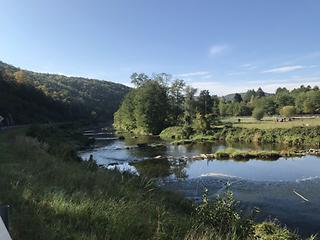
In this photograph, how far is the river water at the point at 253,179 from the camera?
74.7 ft

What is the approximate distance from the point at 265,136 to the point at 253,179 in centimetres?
3661

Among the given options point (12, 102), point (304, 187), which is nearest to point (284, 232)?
point (304, 187)

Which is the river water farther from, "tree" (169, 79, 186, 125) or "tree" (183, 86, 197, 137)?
"tree" (169, 79, 186, 125)

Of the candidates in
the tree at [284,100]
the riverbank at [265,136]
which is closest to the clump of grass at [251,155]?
the riverbank at [265,136]

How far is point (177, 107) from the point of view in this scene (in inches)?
4419

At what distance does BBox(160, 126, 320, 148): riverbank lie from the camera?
63.8 m

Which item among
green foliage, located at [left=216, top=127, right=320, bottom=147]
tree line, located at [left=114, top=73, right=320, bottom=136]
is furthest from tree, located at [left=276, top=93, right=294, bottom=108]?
green foliage, located at [left=216, top=127, right=320, bottom=147]

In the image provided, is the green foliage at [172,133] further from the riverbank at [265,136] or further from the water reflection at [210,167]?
the water reflection at [210,167]

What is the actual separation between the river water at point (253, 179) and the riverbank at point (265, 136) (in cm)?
1769

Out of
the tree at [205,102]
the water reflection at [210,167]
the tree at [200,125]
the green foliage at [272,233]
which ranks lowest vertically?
the water reflection at [210,167]

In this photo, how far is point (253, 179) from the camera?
33.6m

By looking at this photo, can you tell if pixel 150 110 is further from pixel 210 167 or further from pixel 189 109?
pixel 210 167

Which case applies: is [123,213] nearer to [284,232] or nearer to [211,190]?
[284,232]

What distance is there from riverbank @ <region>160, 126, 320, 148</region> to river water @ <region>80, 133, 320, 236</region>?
696 inches
